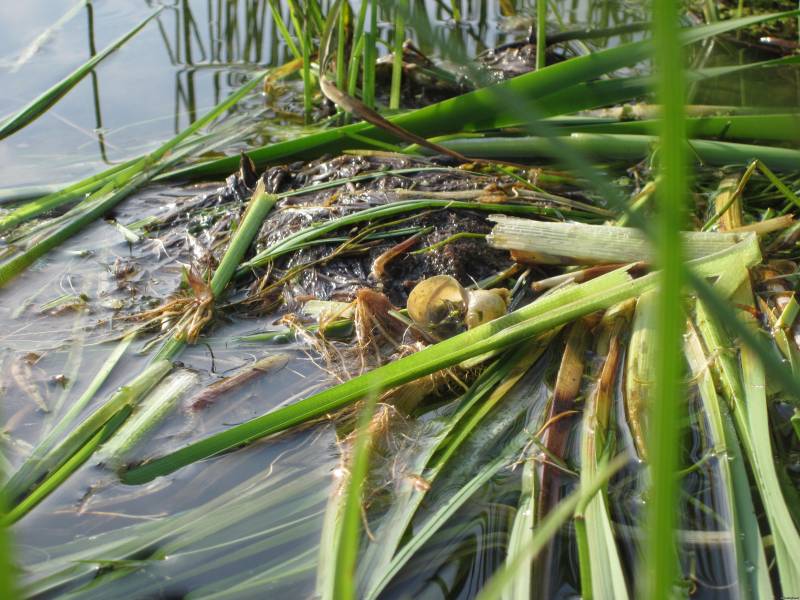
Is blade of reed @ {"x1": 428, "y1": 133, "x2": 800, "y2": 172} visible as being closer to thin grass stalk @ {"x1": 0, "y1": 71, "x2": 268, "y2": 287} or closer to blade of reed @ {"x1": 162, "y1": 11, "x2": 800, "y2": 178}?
blade of reed @ {"x1": 162, "y1": 11, "x2": 800, "y2": 178}

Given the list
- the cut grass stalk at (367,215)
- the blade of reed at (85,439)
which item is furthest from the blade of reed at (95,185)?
A: the blade of reed at (85,439)

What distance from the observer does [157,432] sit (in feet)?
7.61

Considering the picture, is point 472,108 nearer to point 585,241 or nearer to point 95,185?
point 585,241

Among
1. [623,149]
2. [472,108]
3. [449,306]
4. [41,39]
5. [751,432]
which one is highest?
[41,39]

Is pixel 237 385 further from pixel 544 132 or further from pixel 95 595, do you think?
pixel 544 132

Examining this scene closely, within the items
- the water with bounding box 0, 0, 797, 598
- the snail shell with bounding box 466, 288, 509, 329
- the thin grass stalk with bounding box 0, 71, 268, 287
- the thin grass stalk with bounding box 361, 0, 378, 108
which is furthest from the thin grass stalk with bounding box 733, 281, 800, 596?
the thin grass stalk with bounding box 0, 71, 268, 287

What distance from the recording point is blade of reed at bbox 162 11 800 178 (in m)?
2.96

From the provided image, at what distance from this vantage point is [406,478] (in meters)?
2.09

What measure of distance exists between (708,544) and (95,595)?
1.44 meters

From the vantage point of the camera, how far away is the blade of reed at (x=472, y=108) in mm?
2965

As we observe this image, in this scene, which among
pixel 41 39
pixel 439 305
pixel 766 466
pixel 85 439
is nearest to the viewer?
pixel 766 466

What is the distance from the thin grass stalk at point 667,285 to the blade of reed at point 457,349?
130 cm

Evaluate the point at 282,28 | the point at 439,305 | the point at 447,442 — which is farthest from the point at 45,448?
the point at 282,28

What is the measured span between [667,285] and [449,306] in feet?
6.67
